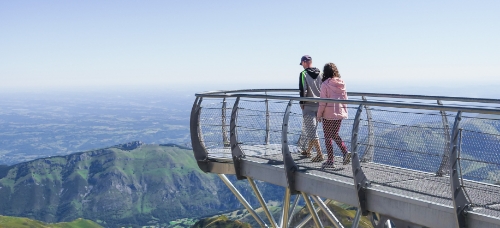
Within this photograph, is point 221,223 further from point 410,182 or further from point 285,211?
point 410,182

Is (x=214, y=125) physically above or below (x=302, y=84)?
below

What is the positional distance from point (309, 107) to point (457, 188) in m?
4.77

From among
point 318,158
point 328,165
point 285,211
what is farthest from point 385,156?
point 285,211

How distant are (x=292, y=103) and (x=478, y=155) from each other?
3.99 m

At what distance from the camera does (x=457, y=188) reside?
7.86 meters

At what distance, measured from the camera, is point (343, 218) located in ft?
348

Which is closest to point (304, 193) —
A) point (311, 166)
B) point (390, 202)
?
point (311, 166)

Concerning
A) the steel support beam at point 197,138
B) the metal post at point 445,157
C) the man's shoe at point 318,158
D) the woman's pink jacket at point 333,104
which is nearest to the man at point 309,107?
the man's shoe at point 318,158

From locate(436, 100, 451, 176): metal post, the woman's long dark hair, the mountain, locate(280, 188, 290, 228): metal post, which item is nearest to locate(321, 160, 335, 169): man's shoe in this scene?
locate(280, 188, 290, 228): metal post

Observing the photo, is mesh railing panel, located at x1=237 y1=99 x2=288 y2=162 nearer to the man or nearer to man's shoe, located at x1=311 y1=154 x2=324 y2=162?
the man

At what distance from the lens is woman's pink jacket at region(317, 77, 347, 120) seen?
11188 millimetres

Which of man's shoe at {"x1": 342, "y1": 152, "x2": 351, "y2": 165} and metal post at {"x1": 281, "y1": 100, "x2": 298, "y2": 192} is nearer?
metal post at {"x1": 281, "y1": 100, "x2": 298, "y2": 192}

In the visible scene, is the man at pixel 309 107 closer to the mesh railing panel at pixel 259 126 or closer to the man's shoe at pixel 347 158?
the mesh railing panel at pixel 259 126

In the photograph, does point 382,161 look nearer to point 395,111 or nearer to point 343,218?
point 395,111
